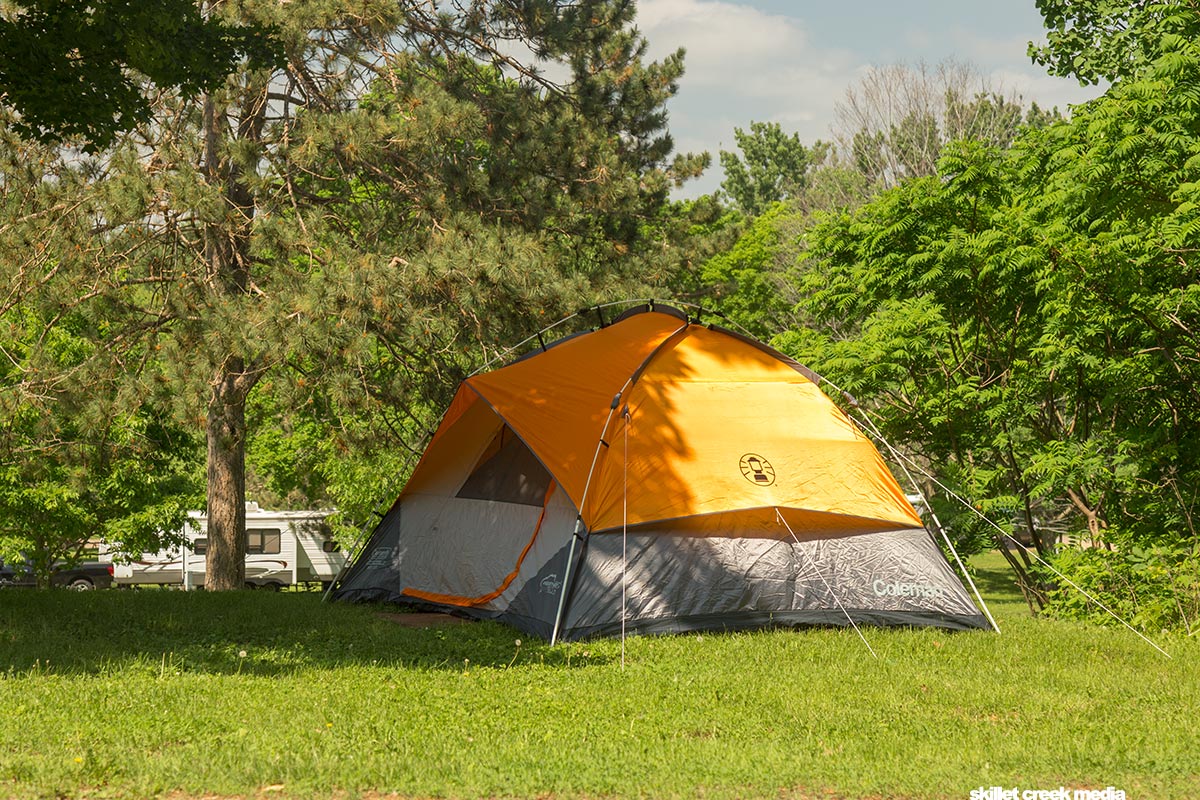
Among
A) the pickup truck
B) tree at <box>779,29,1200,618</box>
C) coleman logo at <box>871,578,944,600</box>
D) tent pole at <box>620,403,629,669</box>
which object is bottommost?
the pickup truck

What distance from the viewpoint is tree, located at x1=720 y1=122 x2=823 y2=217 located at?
5781 cm

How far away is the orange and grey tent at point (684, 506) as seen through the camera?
29.7 feet

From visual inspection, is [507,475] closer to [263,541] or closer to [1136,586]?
[1136,586]

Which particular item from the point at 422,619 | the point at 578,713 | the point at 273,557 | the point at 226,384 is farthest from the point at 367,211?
the point at 273,557

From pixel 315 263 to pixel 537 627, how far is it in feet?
19.0

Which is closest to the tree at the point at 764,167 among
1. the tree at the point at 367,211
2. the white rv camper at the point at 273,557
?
the white rv camper at the point at 273,557

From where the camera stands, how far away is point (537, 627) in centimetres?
900

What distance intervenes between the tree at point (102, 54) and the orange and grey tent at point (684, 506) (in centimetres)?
371

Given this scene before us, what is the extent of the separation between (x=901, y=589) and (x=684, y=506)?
1.97m

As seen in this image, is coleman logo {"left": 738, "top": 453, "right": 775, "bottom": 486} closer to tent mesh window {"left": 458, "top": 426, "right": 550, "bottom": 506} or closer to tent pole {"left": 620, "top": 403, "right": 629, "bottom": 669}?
tent pole {"left": 620, "top": 403, "right": 629, "bottom": 669}

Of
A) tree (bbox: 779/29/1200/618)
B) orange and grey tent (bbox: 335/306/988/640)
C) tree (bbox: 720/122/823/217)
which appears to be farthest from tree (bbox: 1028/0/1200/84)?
tree (bbox: 720/122/823/217)

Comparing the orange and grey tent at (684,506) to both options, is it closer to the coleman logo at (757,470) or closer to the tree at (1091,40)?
the coleman logo at (757,470)

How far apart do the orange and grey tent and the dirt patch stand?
13 cm

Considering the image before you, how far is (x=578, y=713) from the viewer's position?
6.14 meters
